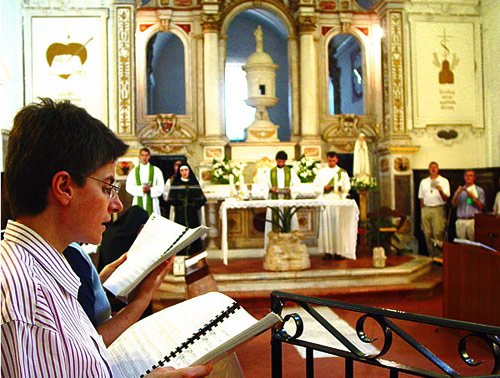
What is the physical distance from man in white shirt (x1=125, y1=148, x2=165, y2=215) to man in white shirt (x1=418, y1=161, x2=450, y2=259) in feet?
16.6

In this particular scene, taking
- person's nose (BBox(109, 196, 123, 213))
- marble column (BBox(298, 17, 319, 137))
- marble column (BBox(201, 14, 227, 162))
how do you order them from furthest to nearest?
marble column (BBox(298, 17, 319, 137)) → marble column (BBox(201, 14, 227, 162)) → person's nose (BBox(109, 196, 123, 213))

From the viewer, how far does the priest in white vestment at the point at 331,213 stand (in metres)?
8.02

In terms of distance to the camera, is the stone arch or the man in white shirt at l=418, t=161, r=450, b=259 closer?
the man in white shirt at l=418, t=161, r=450, b=259

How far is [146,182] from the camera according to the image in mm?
9133

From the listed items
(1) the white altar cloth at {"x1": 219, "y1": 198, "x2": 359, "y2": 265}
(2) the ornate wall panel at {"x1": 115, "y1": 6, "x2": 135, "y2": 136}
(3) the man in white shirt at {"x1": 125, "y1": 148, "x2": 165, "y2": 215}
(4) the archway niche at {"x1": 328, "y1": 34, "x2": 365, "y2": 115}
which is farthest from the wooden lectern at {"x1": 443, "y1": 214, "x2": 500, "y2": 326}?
(4) the archway niche at {"x1": 328, "y1": 34, "x2": 365, "y2": 115}

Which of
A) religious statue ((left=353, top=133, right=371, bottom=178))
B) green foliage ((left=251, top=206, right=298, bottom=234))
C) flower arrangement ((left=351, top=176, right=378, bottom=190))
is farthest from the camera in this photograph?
religious statue ((left=353, top=133, right=371, bottom=178))

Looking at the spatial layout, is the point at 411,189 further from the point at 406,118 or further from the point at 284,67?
the point at 284,67

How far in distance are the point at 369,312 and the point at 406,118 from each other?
988cm

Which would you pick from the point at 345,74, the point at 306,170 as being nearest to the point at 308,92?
the point at 345,74

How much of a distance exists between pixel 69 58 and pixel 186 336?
1014 cm

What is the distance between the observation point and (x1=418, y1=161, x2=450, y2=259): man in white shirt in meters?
9.53

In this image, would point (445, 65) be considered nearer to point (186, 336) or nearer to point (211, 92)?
point (211, 92)

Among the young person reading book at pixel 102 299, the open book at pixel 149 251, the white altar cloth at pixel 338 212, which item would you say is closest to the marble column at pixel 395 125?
the white altar cloth at pixel 338 212

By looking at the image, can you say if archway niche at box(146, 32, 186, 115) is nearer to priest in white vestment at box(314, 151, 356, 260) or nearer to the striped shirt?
priest in white vestment at box(314, 151, 356, 260)
